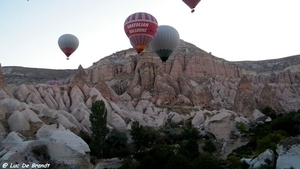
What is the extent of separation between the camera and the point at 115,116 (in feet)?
105

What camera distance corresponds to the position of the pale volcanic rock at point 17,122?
843 inches

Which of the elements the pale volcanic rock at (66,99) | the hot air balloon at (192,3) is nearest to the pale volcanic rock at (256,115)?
the hot air balloon at (192,3)

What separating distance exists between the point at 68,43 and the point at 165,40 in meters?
13.3

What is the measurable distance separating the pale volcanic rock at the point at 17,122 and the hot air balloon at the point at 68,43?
707 inches

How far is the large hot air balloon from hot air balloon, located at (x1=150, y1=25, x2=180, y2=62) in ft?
8.12

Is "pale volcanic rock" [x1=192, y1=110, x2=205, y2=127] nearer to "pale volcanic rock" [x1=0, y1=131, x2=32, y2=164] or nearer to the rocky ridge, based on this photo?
the rocky ridge

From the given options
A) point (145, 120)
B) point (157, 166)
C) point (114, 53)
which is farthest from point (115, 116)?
point (114, 53)

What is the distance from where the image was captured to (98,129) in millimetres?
23469

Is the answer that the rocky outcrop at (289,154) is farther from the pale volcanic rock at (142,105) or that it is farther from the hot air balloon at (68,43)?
the pale volcanic rock at (142,105)

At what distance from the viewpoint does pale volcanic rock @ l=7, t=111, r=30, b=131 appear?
21.4 m

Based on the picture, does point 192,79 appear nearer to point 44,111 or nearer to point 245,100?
point 245,100

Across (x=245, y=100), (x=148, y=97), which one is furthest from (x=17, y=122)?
(x=148, y=97)

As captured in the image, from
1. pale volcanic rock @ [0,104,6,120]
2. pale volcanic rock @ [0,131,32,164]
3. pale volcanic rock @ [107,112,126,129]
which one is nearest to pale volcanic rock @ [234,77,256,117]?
pale volcanic rock @ [107,112,126,129]

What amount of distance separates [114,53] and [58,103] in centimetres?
5805
